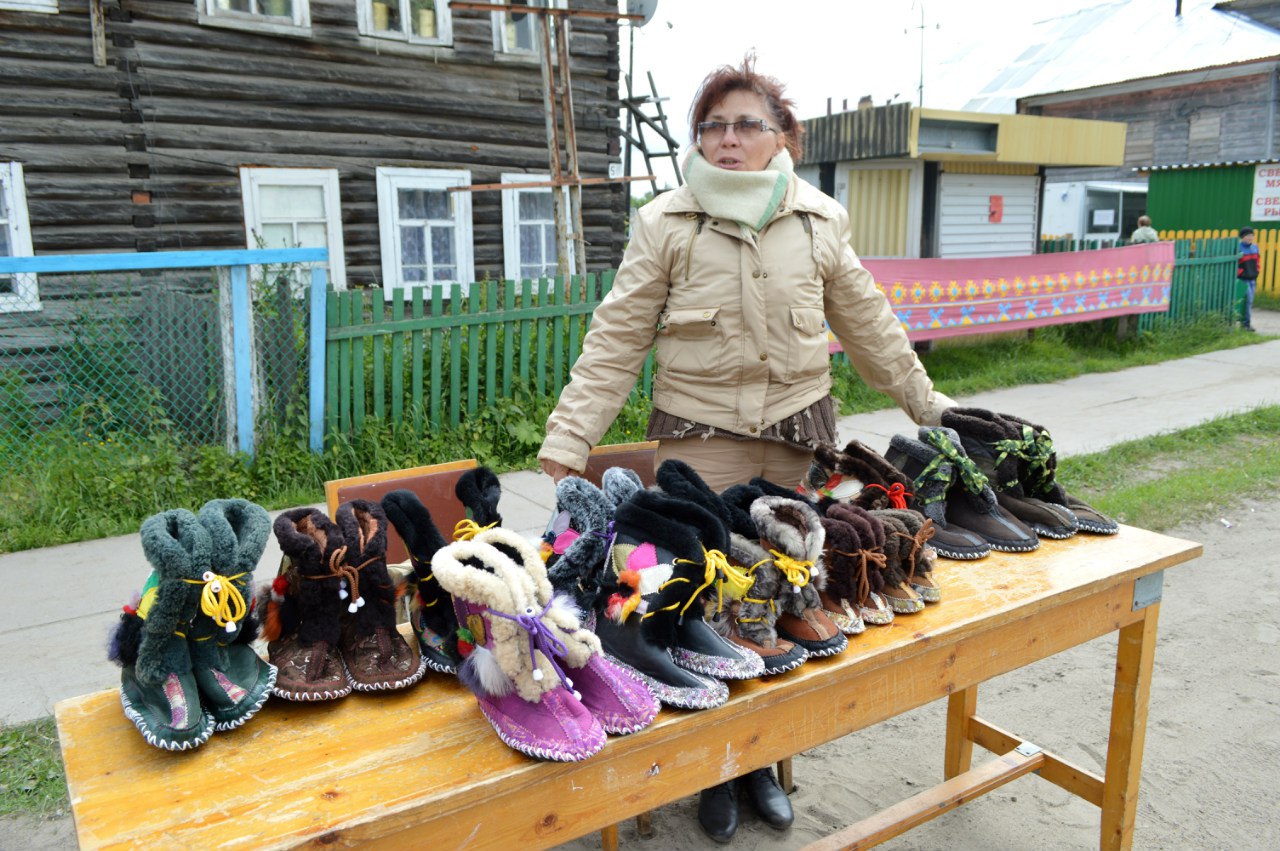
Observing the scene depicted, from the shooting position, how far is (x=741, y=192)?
103 inches

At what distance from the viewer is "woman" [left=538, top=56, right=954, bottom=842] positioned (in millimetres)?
2645

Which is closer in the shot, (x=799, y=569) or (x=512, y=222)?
(x=799, y=569)

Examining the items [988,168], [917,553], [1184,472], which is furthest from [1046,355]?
[917,553]

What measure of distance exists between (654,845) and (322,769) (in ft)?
5.26

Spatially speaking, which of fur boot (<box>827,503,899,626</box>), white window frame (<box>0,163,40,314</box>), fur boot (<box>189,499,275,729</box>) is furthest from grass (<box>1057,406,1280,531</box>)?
white window frame (<box>0,163,40,314</box>)

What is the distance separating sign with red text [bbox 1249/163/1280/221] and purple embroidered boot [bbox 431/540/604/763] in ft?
67.0

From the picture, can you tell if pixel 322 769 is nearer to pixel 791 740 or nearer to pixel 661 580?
pixel 661 580

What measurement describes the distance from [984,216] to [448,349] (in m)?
8.68

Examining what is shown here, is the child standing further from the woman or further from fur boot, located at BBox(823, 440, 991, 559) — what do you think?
fur boot, located at BBox(823, 440, 991, 559)

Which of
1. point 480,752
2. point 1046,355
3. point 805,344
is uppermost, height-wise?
point 805,344

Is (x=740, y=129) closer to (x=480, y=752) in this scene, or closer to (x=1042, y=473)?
(x=1042, y=473)

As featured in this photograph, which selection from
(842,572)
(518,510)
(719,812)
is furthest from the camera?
(518,510)

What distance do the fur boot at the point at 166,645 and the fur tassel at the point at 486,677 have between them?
44cm

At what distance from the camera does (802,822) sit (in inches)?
115
